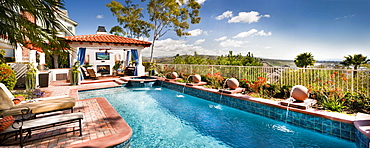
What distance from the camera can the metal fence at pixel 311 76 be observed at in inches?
195

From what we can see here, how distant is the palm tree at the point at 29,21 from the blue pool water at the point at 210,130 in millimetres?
2441

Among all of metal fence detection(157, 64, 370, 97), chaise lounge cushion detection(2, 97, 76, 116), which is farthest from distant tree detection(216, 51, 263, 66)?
chaise lounge cushion detection(2, 97, 76, 116)

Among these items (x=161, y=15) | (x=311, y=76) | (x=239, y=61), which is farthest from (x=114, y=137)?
(x=161, y=15)

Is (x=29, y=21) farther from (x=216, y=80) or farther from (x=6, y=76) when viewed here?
(x=216, y=80)

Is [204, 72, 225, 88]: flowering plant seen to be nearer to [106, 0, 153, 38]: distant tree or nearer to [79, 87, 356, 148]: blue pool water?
[79, 87, 356, 148]: blue pool water

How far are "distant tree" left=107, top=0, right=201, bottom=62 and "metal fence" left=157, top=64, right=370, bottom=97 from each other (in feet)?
48.6

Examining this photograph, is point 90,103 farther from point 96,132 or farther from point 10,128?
point 10,128

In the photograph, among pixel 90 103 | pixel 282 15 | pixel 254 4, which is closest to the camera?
pixel 90 103

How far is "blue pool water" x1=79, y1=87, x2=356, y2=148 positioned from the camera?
12.1 feet

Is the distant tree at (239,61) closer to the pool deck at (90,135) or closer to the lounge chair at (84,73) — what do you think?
the pool deck at (90,135)

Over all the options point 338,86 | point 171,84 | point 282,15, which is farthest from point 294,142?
point 282,15

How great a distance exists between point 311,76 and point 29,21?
7.44m

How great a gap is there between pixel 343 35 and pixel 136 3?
1087 inches

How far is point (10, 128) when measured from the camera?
108 inches
